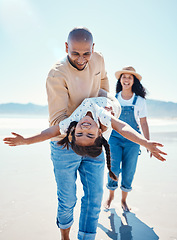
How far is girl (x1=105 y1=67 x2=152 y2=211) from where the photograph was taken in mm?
2883

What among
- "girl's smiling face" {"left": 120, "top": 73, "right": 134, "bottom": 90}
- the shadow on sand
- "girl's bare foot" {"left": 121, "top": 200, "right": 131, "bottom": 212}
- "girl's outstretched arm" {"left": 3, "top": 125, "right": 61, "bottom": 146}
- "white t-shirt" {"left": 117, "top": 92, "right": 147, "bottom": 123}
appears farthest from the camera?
"girl's smiling face" {"left": 120, "top": 73, "right": 134, "bottom": 90}

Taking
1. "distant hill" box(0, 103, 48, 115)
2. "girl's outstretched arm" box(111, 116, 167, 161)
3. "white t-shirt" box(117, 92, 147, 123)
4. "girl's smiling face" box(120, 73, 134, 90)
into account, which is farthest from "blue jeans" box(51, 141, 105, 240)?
"distant hill" box(0, 103, 48, 115)

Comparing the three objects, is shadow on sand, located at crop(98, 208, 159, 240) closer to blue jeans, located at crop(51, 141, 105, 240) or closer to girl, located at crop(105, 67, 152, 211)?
girl, located at crop(105, 67, 152, 211)

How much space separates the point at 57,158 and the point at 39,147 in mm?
3691

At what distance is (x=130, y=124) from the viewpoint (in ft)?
9.90

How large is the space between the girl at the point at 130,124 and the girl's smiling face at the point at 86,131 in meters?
1.04

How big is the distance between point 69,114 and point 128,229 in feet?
4.75

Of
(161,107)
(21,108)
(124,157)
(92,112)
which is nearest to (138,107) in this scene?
(124,157)

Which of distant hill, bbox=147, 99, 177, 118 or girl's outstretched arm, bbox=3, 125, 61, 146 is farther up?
girl's outstretched arm, bbox=3, 125, 61, 146

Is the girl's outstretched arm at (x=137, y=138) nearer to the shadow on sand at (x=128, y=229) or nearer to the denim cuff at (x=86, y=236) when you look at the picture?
the denim cuff at (x=86, y=236)

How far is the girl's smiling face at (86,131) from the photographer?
189cm

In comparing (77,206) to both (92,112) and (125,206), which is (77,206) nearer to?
(125,206)

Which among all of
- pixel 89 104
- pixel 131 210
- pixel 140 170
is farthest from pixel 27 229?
pixel 140 170

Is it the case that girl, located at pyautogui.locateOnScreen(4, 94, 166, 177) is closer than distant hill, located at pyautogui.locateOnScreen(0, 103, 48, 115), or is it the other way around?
girl, located at pyautogui.locateOnScreen(4, 94, 166, 177)
